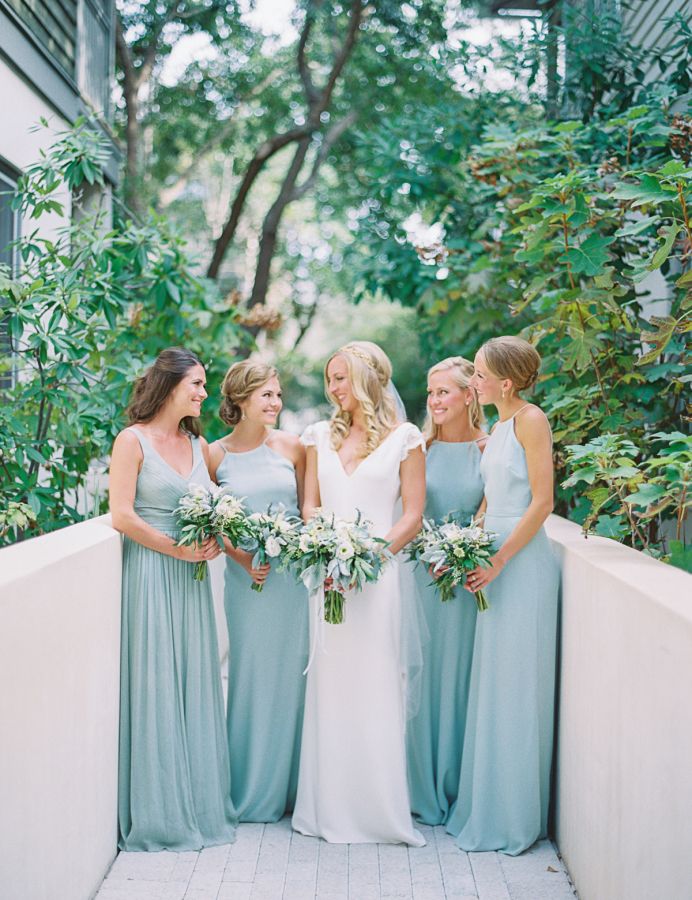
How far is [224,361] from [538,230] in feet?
11.1

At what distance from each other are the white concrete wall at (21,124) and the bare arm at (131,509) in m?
→ 2.44

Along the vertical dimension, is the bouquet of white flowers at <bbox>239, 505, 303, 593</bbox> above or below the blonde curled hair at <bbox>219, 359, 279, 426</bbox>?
below

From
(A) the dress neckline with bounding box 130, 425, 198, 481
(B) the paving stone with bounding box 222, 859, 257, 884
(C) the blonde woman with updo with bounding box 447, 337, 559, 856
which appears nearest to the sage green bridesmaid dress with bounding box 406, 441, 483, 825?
(C) the blonde woman with updo with bounding box 447, 337, 559, 856

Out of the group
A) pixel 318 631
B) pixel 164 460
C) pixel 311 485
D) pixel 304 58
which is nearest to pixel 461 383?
pixel 311 485

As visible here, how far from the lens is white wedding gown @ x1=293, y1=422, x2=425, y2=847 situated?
168 inches

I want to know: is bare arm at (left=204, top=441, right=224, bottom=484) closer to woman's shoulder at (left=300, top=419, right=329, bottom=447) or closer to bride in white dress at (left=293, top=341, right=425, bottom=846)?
woman's shoulder at (left=300, top=419, right=329, bottom=447)

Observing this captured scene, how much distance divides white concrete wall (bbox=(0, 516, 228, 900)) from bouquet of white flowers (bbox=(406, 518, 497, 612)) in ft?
4.17

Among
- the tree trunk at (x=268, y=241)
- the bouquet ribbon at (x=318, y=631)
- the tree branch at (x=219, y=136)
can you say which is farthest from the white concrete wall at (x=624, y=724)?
the tree branch at (x=219, y=136)

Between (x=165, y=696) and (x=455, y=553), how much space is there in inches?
51.5

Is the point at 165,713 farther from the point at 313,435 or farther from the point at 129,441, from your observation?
the point at 313,435

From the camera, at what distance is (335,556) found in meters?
4.00

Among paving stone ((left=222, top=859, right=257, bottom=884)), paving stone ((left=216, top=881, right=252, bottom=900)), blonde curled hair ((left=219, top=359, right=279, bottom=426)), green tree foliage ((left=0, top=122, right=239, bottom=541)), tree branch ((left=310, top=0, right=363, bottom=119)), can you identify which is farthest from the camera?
tree branch ((left=310, top=0, right=363, bottom=119))

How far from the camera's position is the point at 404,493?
4.37 m

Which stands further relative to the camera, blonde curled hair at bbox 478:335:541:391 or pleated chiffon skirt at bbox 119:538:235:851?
blonde curled hair at bbox 478:335:541:391
